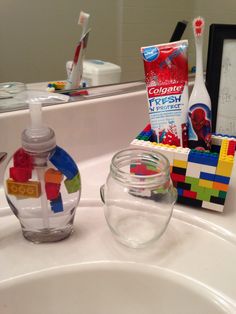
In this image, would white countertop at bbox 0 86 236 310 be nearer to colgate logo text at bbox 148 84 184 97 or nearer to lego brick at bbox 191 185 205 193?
lego brick at bbox 191 185 205 193

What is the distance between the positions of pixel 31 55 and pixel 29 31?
0.26 ft

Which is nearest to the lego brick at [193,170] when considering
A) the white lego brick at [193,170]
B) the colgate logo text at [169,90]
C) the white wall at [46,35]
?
the white lego brick at [193,170]

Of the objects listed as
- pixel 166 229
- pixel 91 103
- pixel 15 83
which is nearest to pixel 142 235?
pixel 166 229

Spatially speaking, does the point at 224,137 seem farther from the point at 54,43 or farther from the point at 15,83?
the point at 54,43

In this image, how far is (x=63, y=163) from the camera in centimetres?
38

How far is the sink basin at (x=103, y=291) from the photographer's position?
1.12 feet

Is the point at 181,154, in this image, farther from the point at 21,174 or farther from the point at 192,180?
the point at 21,174

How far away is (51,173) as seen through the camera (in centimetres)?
37

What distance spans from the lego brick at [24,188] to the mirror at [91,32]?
0.40m

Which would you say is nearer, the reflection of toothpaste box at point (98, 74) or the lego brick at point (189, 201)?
the lego brick at point (189, 201)

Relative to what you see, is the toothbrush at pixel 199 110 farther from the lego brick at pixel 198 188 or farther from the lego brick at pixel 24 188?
the lego brick at pixel 24 188

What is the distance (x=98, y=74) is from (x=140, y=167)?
351mm

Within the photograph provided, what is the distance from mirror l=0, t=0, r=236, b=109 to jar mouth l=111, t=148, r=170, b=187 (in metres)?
0.35

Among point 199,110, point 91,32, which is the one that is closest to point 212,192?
point 199,110
